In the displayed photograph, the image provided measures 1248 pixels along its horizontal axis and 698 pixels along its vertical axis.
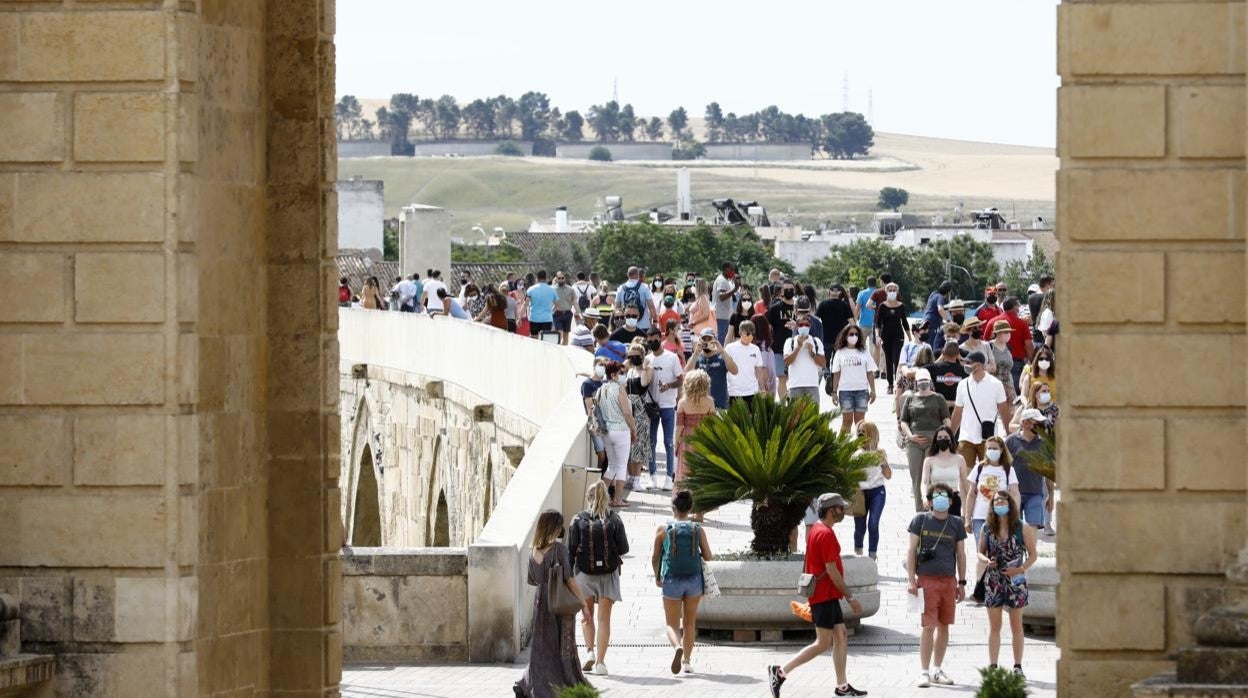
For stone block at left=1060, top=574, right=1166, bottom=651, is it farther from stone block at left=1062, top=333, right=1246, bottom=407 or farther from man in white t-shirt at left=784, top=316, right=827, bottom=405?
man in white t-shirt at left=784, top=316, right=827, bottom=405

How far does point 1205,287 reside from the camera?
397 inches

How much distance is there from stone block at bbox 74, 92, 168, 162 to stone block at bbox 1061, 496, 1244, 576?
421 centimetres

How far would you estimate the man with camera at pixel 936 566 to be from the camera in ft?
50.2

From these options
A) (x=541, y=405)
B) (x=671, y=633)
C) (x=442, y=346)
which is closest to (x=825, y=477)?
(x=671, y=633)

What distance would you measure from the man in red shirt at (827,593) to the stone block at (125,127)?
5.89 meters

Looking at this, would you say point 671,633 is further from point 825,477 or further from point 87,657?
point 87,657

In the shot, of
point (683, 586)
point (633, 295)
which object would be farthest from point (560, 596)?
point (633, 295)

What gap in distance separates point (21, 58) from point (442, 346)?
23353 millimetres

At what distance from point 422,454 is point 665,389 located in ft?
46.8

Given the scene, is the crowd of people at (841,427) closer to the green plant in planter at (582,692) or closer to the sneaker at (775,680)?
the sneaker at (775,680)

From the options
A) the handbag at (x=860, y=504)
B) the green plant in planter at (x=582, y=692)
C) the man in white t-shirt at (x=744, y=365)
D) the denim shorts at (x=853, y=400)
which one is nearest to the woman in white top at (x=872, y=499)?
the handbag at (x=860, y=504)

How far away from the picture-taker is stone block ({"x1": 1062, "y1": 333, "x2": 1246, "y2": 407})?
1009 cm

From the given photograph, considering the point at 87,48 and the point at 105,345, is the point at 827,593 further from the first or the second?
the point at 87,48

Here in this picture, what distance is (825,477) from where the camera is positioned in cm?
1767
